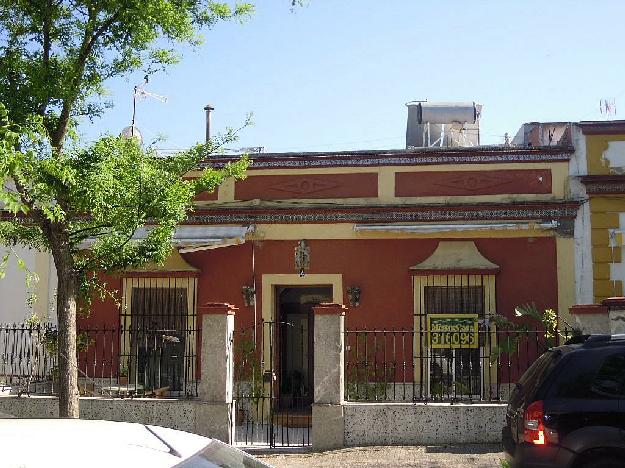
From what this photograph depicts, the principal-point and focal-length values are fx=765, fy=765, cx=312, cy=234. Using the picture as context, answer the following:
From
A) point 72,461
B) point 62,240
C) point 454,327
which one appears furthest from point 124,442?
point 454,327

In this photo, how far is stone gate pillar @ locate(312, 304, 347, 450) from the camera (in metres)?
10.3

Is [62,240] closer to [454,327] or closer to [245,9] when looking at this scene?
[245,9]

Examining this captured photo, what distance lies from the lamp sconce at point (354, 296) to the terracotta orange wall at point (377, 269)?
92 millimetres

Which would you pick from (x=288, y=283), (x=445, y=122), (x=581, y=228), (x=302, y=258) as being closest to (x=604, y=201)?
(x=581, y=228)

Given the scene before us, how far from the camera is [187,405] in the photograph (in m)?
10.6

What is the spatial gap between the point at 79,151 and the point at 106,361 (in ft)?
18.9

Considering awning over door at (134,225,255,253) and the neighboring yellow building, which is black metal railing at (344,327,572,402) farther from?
awning over door at (134,225,255,253)

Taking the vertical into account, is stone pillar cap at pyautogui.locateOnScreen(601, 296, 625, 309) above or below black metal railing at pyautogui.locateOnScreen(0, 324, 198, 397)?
above

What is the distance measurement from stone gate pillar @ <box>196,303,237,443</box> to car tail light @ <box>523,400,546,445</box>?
15.8 feet

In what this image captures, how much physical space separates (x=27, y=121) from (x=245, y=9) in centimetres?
327

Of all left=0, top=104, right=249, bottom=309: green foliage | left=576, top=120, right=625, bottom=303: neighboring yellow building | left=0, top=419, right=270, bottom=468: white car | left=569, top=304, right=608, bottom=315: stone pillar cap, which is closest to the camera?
left=0, top=419, right=270, bottom=468: white car

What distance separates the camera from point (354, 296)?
13656 millimetres

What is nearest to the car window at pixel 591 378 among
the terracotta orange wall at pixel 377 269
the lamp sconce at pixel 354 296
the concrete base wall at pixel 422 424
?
the concrete base wall at pixel 422 424

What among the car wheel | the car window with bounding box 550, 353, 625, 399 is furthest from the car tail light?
the car wheel
